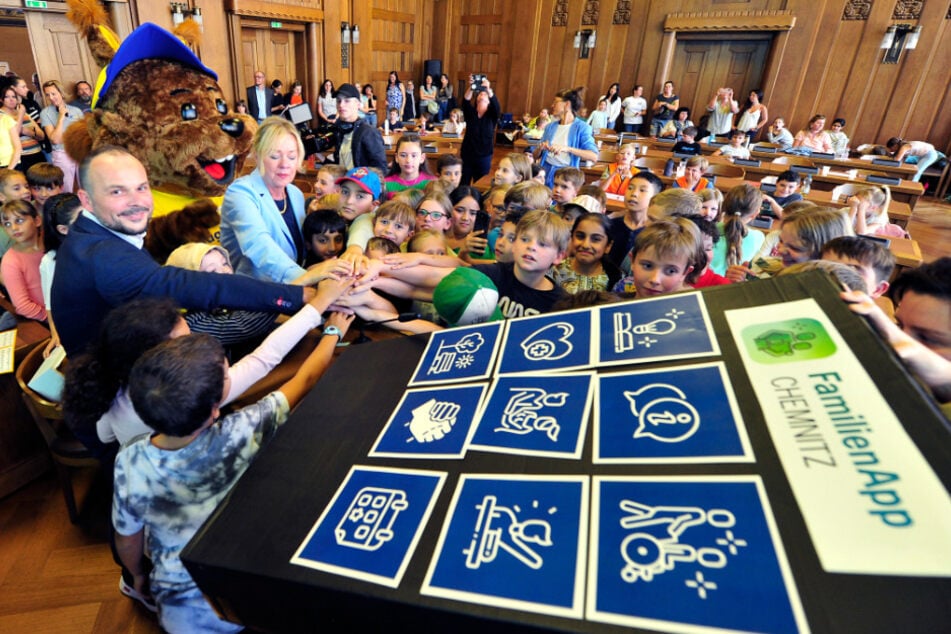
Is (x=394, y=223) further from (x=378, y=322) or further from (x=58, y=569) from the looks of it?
(x=58, y=569)

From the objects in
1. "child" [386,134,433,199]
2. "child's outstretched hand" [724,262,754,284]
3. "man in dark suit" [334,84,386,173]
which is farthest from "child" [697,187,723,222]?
"man in dark suit" [334,84,386,173]

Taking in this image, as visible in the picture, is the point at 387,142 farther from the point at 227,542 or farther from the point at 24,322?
the point at 227,542

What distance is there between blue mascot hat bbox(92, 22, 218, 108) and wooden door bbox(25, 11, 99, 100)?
5.58m

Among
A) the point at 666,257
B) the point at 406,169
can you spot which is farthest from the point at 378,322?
the point at 406,169

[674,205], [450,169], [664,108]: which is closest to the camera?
[674,205]

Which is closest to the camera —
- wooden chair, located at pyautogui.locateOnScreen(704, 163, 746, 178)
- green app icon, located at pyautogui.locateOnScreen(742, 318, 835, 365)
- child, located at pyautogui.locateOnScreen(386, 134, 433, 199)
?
green app icon, located at pyautogui.locateOnScreen(742, 318, 835, 365)

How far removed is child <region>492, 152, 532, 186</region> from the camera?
A: 391 centimetres

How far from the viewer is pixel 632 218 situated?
123 inches

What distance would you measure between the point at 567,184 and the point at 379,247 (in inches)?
79.0

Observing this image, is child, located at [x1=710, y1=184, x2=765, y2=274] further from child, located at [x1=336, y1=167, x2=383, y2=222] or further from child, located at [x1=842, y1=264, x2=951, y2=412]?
child, located at [x1=336, y1=167, x2=383, y2=222]

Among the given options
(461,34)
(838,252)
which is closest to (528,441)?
(838,252)

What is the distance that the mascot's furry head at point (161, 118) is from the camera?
226 cm

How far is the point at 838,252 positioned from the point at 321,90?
388 inches

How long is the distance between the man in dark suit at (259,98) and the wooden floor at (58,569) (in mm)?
7615
